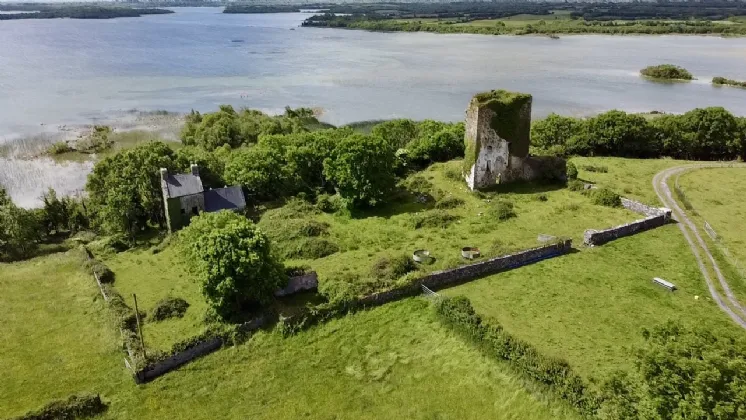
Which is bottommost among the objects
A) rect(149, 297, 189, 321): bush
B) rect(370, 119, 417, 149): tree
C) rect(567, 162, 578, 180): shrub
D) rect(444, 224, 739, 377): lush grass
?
rect(149, 297, 189, 321): bush

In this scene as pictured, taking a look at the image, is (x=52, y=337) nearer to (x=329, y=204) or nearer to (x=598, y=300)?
(x=329, y=204)

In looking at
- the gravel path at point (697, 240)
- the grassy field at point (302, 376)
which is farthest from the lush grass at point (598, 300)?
the grassy field at point (302, 376)

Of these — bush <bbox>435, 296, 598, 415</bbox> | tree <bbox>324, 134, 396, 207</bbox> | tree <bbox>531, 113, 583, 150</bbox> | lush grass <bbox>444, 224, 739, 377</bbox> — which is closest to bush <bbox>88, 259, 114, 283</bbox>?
tree <bbox>324, 134, 396, 207</bbox>

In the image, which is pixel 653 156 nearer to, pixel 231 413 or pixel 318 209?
pixel 318 209

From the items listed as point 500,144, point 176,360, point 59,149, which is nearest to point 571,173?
point 500,144

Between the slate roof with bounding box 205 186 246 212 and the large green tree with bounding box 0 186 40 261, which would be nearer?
the large green tree with bounding box 0 186 40 261

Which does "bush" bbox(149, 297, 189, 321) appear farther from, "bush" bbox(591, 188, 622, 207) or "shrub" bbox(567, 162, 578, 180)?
"shrub" bbox(567, 162, 578, 180)
